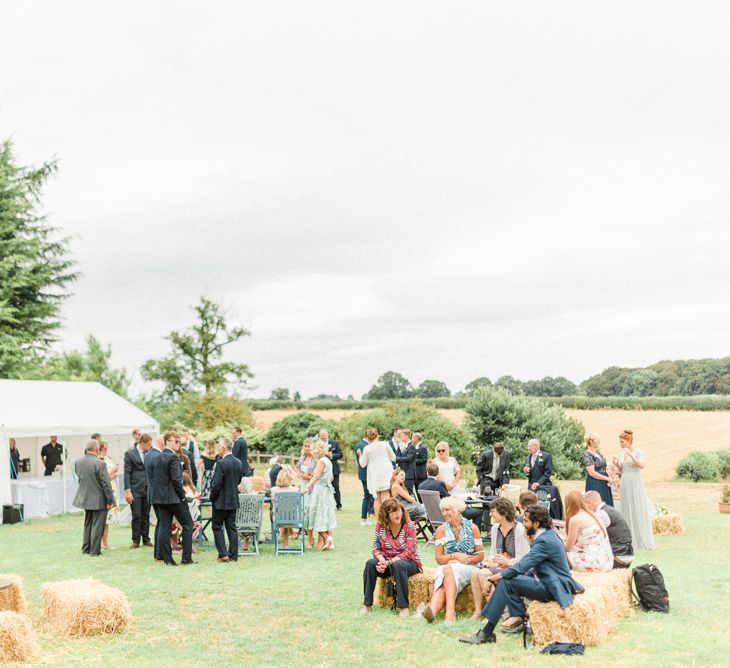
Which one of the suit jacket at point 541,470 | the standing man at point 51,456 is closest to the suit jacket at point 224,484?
the suit jacket at point 541,470

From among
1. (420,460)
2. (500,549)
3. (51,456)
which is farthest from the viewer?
(51,456)

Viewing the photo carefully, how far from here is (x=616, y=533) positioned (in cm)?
876

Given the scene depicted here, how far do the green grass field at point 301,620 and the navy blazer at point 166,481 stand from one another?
37.1 inches

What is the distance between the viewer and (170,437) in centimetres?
1153

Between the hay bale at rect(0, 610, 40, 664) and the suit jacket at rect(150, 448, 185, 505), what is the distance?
4.30 metres

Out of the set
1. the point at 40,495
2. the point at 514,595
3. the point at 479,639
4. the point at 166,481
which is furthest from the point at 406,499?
the point at 40,495

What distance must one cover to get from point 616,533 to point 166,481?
5.94 metres

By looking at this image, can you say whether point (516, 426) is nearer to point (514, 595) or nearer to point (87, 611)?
point (514, 595)

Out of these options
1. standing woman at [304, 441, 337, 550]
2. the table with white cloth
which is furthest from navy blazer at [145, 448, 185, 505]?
the table with white cloth

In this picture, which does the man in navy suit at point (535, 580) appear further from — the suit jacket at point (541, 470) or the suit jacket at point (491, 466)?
the suit jacket at point (491, 466)

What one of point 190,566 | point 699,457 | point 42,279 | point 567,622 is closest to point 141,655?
point 567,622

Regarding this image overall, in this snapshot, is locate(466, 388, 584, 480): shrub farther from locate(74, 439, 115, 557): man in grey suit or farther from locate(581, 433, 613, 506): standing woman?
locate(74, 439, 115, 557): man in grey suit

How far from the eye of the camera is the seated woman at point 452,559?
25.3 ft

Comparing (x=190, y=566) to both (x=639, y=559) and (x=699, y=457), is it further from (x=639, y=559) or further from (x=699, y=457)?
(x=699, y=457)
